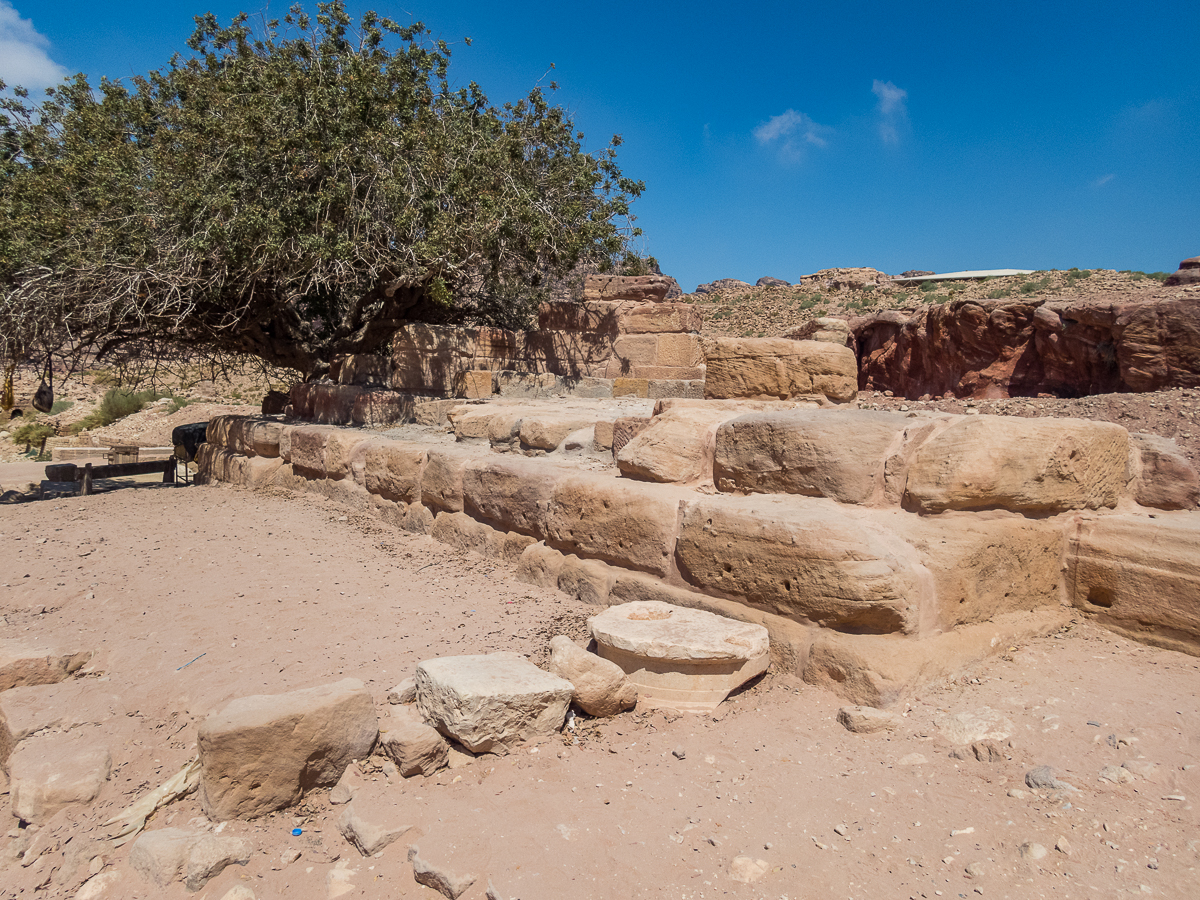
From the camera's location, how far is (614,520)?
10.8 ft

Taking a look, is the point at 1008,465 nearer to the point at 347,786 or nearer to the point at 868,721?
the point at 868,721

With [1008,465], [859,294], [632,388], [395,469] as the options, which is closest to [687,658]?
[1008,465]

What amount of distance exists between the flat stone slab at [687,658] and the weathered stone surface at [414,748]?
2.24 ft

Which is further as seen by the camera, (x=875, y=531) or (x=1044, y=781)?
(x=875, y=531)

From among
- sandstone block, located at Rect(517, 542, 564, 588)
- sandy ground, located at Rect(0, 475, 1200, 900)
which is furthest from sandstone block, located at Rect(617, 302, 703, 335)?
sandy ground, located at Rect(0, 475, 1200, 900)

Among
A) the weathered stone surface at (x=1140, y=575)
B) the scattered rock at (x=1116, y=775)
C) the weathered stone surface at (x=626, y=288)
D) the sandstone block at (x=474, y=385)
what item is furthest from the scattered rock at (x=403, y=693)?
the weathered stone surface at (x=626, y=288)

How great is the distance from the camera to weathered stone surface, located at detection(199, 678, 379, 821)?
1.93m

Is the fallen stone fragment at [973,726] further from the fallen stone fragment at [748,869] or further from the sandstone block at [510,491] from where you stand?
the sandstone block at [510,491]

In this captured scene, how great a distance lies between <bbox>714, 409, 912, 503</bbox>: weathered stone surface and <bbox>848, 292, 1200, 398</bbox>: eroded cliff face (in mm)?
8689

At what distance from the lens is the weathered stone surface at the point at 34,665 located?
8.97 feet

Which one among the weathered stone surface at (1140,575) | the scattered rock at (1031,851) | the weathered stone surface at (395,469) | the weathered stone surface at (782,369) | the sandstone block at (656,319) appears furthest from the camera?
the sandstone block at (656,319)

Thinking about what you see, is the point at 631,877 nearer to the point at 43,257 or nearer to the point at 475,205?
the point at 475,205

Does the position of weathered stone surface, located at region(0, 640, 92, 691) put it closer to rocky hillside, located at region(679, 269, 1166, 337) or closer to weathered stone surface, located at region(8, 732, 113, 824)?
weathered stone surface, located at region(8, 732, 113, 824)

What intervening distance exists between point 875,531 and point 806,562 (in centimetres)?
29
